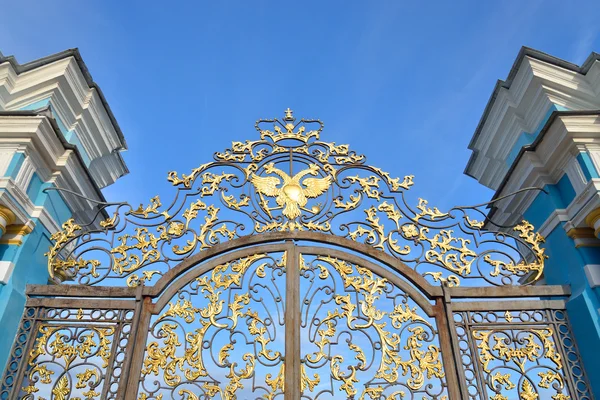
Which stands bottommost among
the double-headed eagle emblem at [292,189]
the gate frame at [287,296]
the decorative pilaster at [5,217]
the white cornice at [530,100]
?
the gate frame at [287,296]

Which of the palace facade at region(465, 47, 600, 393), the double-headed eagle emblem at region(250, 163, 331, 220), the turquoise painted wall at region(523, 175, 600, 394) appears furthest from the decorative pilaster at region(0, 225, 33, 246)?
the turquoise painted wall at region(523, 175, 600, 394)

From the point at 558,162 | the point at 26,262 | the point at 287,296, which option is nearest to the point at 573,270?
the point at 558,162

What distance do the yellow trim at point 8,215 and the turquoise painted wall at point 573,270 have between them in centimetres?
479

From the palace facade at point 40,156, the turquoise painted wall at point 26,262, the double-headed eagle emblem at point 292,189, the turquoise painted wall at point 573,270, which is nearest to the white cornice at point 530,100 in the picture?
the turquoise painted wall at point 573,270

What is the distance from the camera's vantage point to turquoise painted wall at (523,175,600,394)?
11.6 ft

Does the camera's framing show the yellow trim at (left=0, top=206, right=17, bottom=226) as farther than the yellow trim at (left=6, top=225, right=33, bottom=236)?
No

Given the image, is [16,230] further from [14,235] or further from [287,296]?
[287,296]

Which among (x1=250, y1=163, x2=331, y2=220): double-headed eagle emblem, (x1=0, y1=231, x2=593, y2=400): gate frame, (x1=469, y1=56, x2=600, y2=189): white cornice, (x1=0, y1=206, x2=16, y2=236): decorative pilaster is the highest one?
(x1=469, y1=56, x2=600, y2=189): white cornice

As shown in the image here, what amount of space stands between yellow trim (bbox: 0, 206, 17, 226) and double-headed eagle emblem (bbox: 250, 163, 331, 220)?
210 cm

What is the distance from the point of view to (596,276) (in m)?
3.68

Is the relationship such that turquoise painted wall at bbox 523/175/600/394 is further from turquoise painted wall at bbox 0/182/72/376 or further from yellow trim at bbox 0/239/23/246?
yellow trim at bbox 0/239/23/246

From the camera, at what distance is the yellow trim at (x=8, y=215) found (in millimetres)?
3690

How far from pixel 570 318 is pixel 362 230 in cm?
190

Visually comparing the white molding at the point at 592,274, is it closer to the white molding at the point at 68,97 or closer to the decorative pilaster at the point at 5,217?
the decorative pilaster at the point at 5,217
